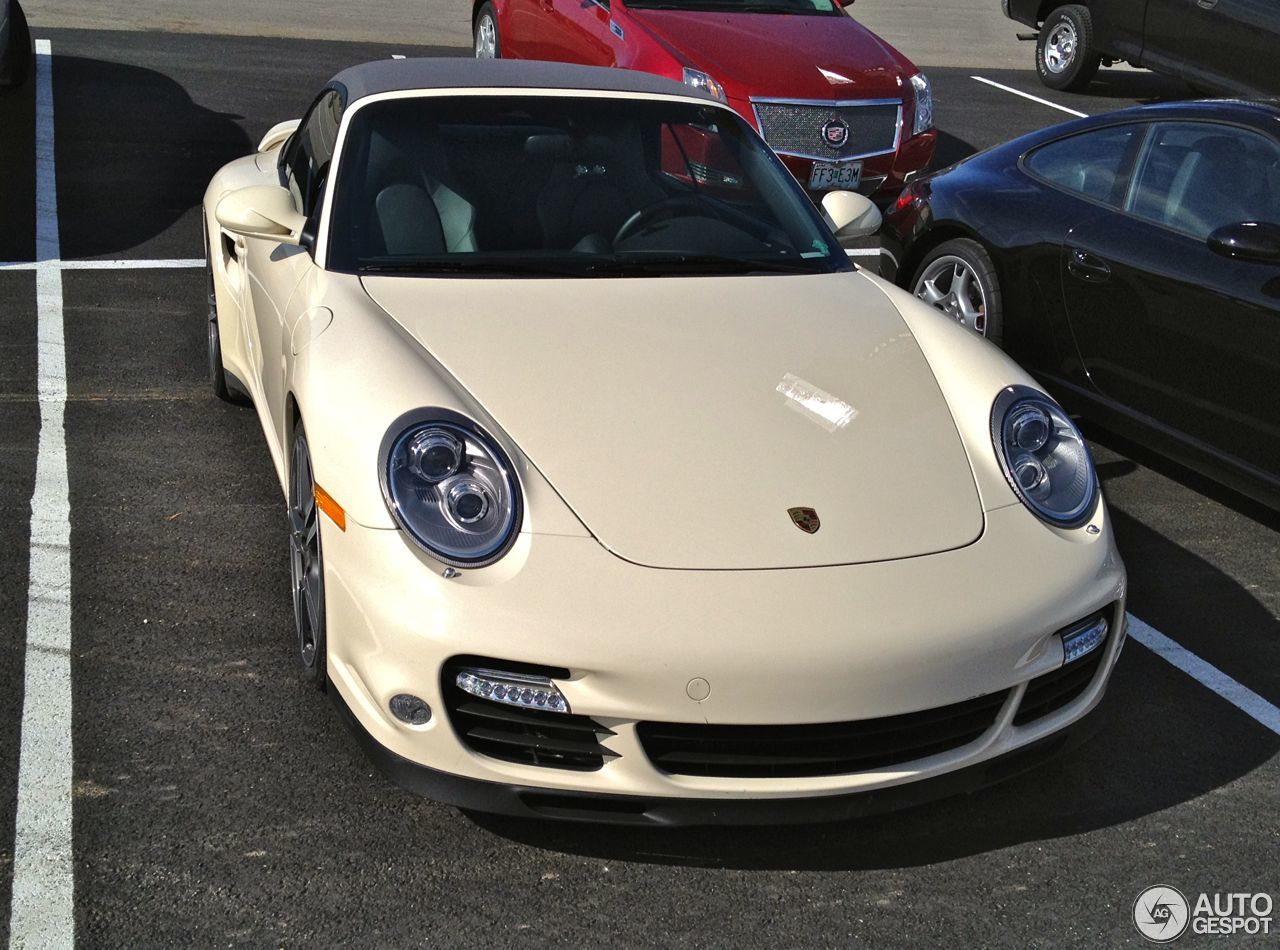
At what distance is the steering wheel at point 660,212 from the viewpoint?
4.45 metres

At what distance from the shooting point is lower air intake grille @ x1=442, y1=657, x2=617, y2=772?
3047 millimetres

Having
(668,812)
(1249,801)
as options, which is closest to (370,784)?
(668,812)

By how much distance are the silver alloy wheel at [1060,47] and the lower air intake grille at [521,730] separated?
11708 mm

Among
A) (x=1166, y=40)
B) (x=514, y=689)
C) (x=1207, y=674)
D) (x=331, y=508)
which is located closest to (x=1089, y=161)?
(x=1207, y=674)

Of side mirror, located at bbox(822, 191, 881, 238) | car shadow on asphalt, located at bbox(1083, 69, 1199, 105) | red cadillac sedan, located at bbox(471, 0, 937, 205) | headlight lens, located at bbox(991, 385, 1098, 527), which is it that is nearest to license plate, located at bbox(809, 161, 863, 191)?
red cadillac sedan, located at bbox(471, 0, 937, 205)

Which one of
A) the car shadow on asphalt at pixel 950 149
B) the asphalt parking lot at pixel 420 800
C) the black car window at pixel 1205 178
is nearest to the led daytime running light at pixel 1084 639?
the asphalt parking lot at pixel 420 800

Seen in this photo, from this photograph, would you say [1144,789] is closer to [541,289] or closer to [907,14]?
[541,289]

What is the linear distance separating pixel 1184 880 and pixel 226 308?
11.7 ft

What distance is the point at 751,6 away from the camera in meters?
9.50

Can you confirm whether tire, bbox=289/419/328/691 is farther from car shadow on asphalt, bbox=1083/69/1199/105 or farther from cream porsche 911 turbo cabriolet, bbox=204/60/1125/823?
car shadow on asphalt, bbox=1083/69/1199/105

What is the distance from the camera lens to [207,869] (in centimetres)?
317

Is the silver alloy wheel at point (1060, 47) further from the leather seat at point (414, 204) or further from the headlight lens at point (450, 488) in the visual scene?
the headlight lens at point (450, 488)

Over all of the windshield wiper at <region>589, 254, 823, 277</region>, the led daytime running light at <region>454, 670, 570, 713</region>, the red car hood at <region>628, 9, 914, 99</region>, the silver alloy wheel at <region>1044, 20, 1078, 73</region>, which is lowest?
the silver alloy wheel at <region>1044, 20, 1078, 73</region>

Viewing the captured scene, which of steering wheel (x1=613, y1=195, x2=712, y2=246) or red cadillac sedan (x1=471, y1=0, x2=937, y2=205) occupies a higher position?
steering wheel (x1=613, y1=195, x2=712, y2=246)
